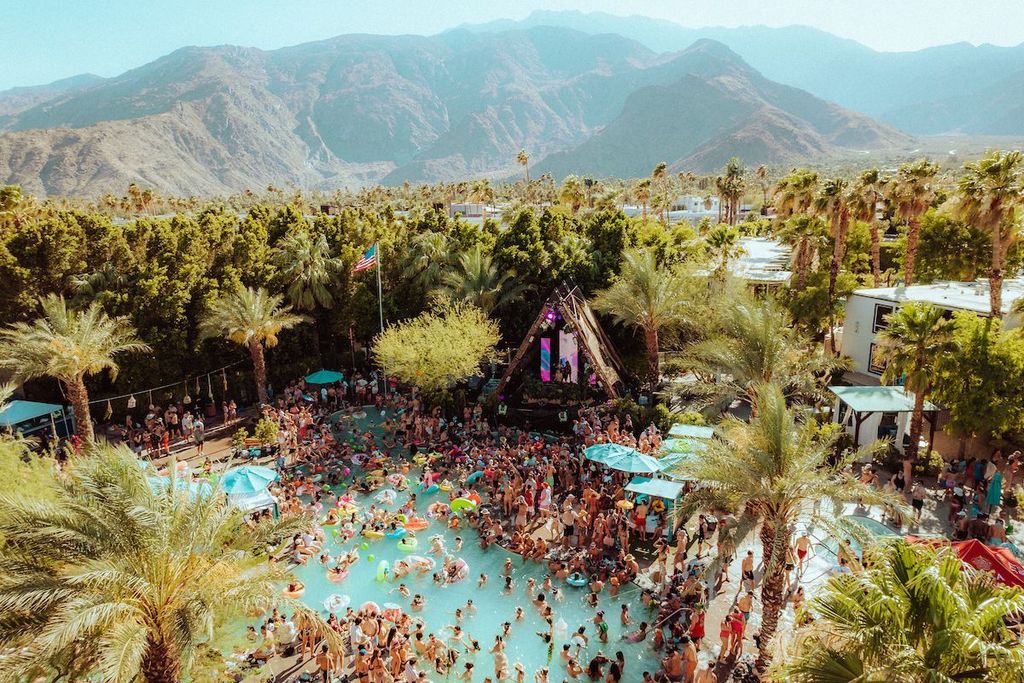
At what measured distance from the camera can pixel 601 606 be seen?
13.8 meters

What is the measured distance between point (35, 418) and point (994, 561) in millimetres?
28937

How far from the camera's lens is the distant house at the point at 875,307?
24547mm

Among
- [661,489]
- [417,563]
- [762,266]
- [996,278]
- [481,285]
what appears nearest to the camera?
[417,563]

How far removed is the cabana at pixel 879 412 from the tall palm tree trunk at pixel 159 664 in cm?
1802

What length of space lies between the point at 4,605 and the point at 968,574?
36.0ft

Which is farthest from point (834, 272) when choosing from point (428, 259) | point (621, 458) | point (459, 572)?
point (459, 572)

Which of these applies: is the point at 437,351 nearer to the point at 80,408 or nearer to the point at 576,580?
the point at 576,580

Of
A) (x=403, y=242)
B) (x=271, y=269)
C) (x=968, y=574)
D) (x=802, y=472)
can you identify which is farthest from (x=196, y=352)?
(x=968, y=574)

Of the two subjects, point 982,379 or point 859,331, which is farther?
point 859,331

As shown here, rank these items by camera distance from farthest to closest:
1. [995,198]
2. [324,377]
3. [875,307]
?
[324,377] → [875,307] → [995,198]

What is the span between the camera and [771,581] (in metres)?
10.9

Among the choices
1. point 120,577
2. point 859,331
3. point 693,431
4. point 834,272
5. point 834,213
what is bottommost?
point 693,431

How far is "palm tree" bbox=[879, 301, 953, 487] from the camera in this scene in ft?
58.7

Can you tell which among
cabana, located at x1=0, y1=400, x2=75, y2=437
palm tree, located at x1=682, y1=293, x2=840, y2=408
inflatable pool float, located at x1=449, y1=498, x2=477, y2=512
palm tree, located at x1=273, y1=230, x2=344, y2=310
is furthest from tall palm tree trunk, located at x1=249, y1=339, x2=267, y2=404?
palm tree, located at x1=682, y1=293, x2=840, y2=408
